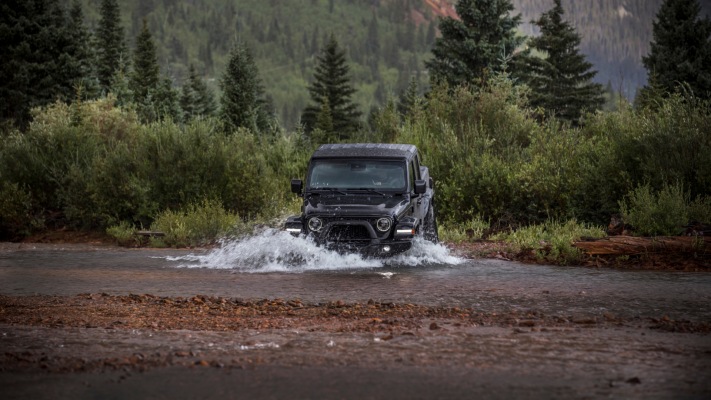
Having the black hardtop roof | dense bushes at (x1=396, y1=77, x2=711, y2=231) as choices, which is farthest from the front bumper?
dense bushes at (x1=396, y1=77, x2=711, y2=231)

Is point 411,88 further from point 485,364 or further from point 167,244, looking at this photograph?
point 485,364

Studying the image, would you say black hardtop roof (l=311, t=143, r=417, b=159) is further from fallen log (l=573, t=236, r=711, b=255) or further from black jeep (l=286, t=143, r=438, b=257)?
fallen log (l=573, t=236, r=711, b=255)

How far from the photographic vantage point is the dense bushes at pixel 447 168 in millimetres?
18812

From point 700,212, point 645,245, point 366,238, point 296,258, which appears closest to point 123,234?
point 296,258

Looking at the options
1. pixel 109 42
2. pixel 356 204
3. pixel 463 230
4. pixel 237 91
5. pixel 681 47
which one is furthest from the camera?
pixel 109 42

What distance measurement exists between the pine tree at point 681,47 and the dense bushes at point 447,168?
118 ft

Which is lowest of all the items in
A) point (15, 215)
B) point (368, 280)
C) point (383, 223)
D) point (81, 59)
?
point (368, 280)

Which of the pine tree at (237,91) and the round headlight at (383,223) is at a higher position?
the pine tree at (237,91)

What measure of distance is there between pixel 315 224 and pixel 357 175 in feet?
4.79

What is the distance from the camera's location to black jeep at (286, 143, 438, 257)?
1417 centimetres

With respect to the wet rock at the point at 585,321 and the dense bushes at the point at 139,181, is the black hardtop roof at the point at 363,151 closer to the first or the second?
the wet rock at the point at 585,321

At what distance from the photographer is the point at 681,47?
59938mm

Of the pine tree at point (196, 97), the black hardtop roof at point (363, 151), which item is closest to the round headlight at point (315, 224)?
the black hardtop roof at point (363, 151)

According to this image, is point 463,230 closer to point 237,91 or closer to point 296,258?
point 296,258
